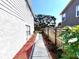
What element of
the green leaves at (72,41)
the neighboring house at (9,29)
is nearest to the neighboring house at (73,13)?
the neighboring house at (9,29)

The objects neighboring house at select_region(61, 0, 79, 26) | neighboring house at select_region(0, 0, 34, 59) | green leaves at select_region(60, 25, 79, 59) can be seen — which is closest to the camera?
green leaves at select_region(60, 25, 79, 59)

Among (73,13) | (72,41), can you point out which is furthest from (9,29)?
(73,13)

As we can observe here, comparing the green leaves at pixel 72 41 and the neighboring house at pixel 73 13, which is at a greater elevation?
the neighboring house at pixel 73 13

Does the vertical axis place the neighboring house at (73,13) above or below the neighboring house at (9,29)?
above

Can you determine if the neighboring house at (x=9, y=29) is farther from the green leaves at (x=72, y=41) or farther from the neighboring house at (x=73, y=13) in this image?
the neighboring house at (x=73, y=13)

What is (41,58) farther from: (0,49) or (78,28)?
(78,28)

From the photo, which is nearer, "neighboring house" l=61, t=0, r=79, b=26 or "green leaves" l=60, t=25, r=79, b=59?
"green leaves" l=60, t=25, r=79, b=59

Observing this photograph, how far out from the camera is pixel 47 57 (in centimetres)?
789

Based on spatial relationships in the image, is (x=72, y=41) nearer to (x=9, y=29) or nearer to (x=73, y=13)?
(x=9, y=29)

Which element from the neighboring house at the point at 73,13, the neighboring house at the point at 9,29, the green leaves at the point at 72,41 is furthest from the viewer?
the neighboring house at the point at 73,13

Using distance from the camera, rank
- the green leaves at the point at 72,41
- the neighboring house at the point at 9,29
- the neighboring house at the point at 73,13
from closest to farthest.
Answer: the green leaves at the point at 72,41, the neighboring house at the point at 9,29, the neighboring house at the point at 73,13

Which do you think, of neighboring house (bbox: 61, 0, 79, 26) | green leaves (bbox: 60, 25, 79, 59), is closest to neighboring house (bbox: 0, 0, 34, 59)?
green leaves (bbox: 60, 25, 79, 59)

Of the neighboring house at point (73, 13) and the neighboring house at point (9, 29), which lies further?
the neighboring house at point (73, 13)

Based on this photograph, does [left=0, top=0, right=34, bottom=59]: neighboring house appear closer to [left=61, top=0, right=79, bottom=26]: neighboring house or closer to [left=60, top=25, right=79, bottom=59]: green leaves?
[left=60, top=25, right=79, bottom=59]: green leaves
